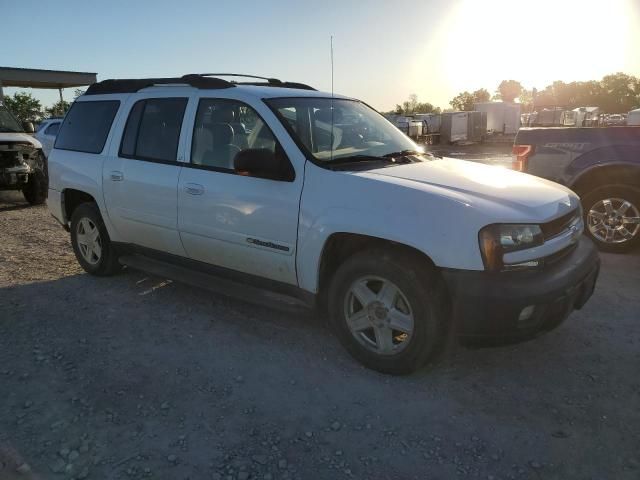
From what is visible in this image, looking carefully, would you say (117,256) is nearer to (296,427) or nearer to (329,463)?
(296,427)

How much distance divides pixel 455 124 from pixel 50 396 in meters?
32.2

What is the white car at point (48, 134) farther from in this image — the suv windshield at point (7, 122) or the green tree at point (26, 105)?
the green tree at point (26, 105)

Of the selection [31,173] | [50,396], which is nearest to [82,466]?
[50,396]

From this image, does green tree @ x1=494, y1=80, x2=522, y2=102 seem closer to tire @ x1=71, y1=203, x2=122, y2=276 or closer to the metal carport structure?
the metal carport structure

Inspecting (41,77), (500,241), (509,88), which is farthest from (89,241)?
(509,88)

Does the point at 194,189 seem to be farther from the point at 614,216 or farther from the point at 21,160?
the point at 21,160

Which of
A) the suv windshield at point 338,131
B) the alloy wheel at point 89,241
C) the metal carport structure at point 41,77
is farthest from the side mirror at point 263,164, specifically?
the metal carport structure at point 41,77

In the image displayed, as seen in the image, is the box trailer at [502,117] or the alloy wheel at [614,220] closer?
the alloy wheel at [614,220]

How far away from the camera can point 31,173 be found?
9938 millimetres

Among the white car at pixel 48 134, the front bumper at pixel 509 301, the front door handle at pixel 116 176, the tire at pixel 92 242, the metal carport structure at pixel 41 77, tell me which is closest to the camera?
the front bumper at pixel 509 301

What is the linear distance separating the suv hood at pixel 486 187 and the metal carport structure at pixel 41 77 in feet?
82.5

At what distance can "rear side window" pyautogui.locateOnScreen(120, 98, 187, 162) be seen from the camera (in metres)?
4.26

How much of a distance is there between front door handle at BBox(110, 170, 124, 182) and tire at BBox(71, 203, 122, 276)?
1.82 feet

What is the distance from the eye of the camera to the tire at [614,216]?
5.61 m
